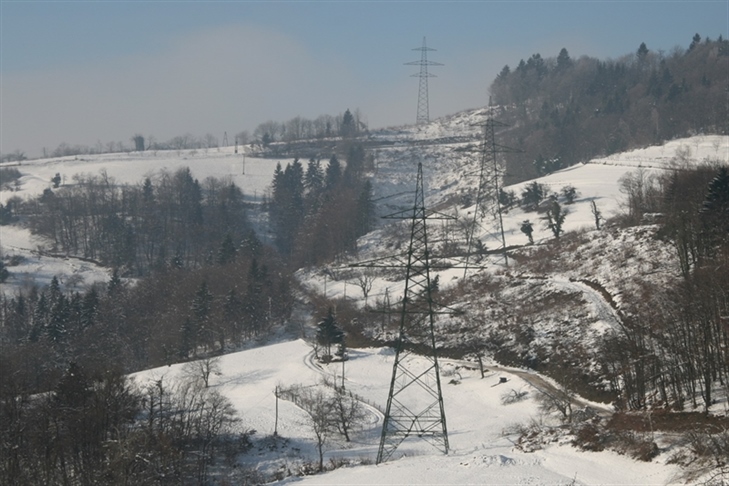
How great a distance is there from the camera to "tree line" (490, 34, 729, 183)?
114 meters

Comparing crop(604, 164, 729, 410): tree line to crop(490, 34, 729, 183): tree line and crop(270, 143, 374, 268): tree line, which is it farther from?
crop(270, 143, 374, 268): tree line

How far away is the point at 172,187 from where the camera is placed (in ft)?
434

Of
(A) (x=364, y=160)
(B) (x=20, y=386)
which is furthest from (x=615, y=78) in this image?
(B) (x=20, y=386)

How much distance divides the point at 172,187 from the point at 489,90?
86.0m

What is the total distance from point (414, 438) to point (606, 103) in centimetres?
11350

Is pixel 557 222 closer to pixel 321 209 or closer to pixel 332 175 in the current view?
pixel 321 209

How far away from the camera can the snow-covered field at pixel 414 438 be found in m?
24.3

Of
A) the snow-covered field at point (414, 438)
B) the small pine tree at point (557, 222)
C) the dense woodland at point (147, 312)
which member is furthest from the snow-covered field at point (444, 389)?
the dense woodland at point (147, 312)

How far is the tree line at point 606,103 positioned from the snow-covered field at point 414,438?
50067 mm

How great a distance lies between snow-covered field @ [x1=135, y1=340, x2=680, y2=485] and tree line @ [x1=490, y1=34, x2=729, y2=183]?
164ft

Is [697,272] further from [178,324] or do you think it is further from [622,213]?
[178,324]

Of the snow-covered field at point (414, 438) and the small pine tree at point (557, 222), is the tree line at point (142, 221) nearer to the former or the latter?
the small pine tree at point (557, 222)

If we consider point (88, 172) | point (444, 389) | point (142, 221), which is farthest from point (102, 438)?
point (88, 172)

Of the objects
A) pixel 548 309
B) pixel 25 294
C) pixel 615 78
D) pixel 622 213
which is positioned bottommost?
pixel 25 294
